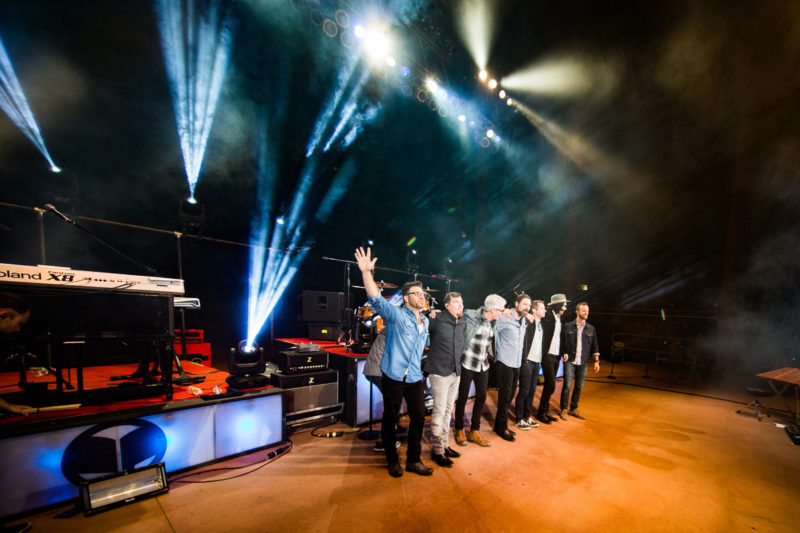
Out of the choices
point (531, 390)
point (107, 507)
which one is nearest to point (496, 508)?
point (531, 390)

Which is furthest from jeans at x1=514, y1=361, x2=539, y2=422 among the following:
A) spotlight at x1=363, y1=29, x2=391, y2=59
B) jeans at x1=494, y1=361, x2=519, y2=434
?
spotlight at x1=363, y1=29, x2=391, y2=59

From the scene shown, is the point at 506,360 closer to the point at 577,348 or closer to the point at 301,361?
the point at 577,348

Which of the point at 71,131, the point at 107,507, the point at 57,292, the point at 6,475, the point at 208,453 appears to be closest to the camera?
the point at 6,475

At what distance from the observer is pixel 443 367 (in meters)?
3.26

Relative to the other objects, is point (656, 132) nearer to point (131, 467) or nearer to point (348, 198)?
point (348, 198)

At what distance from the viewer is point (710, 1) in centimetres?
490

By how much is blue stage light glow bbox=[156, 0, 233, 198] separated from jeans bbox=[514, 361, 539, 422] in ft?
20.5

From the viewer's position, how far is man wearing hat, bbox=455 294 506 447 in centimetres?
370

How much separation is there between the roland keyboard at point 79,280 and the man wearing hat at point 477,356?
3286mm

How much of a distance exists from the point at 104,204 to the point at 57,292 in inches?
147

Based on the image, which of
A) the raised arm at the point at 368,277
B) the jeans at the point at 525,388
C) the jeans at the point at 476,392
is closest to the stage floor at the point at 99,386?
the raised arm at the point at 368,277

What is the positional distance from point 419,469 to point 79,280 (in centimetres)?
356

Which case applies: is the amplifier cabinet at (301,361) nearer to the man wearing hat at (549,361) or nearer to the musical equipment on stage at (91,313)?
the musical equipment on stage at (91,313)

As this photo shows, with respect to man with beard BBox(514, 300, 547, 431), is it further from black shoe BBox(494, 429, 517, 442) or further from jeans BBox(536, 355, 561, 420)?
black shoe BBox(494, 429, 517, 442)
